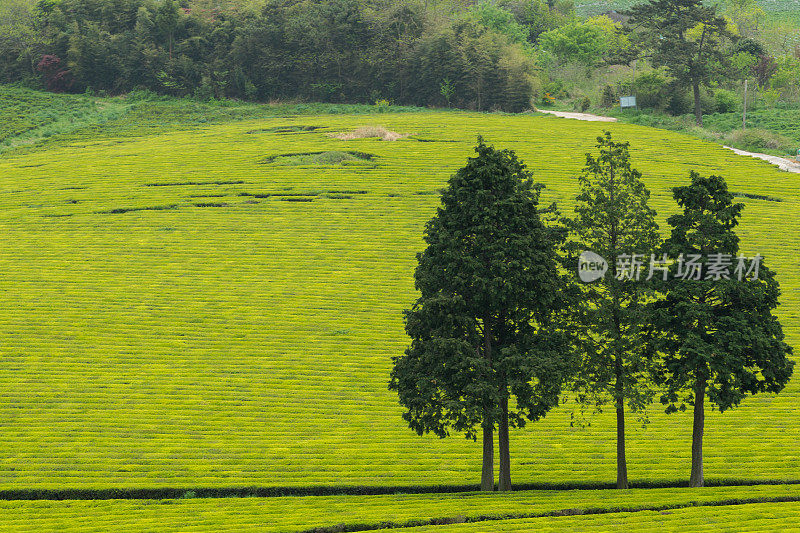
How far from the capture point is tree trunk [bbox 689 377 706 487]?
23375 millimetres

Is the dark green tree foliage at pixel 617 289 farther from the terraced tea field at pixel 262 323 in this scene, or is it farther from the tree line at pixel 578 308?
the terraced tea field at pixel 262 323

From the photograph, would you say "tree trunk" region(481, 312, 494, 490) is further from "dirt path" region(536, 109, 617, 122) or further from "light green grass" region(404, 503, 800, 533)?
"dirt path" region(536, 109, 617, 122)

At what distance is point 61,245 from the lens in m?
47.7

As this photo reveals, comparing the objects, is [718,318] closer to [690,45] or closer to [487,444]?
[487,444]

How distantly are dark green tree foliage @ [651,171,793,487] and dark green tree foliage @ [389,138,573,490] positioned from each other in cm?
320

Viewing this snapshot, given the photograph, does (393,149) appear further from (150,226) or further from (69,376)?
(69,376)

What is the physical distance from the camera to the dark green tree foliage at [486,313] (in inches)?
898

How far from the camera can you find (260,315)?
126ft

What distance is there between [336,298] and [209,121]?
48.1 m

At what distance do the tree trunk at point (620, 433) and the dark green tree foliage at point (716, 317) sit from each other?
47.6 inches

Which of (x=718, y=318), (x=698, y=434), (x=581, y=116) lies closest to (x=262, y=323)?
(x=698, y=434)

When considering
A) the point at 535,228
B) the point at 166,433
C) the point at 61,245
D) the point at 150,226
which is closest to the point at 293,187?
the point at 150,226

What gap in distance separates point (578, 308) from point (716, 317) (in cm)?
392

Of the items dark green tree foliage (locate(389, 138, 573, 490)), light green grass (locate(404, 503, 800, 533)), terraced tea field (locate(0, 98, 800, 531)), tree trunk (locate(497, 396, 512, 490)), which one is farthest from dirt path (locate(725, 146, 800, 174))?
tree trunk (locate(497, 396, 512, 490))
